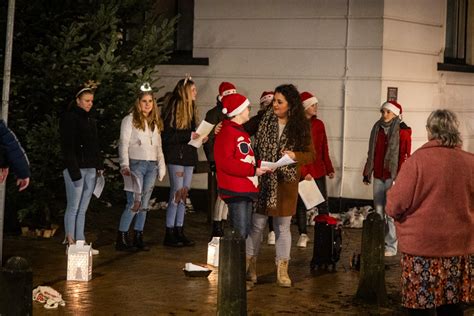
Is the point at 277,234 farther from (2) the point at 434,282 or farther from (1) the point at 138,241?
(2) the point at 434,282

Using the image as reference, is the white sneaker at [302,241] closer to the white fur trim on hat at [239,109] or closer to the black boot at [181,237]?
the black boot at [181,237]

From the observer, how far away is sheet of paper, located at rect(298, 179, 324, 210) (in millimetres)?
13844

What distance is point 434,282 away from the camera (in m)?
8.78

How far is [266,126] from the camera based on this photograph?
11875mm

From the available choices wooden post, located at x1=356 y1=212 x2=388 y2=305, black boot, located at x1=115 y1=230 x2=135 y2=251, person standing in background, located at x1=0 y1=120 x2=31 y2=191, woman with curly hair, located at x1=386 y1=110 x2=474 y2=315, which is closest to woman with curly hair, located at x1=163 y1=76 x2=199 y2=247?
Answer: black boot, located at x1=115 y1=230 x2=135 y2=251

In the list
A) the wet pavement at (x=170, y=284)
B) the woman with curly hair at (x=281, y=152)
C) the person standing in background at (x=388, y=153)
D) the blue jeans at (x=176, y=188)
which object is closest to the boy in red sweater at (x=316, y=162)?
the wet pavement at (x=170, y=284)

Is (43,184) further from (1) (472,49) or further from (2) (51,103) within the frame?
(1) (472,49)

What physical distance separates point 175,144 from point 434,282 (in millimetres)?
6414

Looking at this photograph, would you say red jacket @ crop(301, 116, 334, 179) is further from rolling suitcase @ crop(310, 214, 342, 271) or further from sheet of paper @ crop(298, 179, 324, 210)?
rolling suitcase @ crop(310, 214, 342, 271)

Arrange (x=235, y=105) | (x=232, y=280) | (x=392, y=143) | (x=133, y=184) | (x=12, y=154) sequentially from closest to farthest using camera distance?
(x=232, y=280) < (x=12, y=154) < (x=235, y=105) < (x=133, y=184) < (x=392, y=143)

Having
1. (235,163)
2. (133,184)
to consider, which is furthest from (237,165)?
(133,184)

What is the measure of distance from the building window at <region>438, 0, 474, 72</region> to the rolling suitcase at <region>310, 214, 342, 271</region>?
24.2ft

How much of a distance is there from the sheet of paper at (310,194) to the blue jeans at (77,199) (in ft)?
8.08

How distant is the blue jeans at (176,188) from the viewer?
48.4 feet
